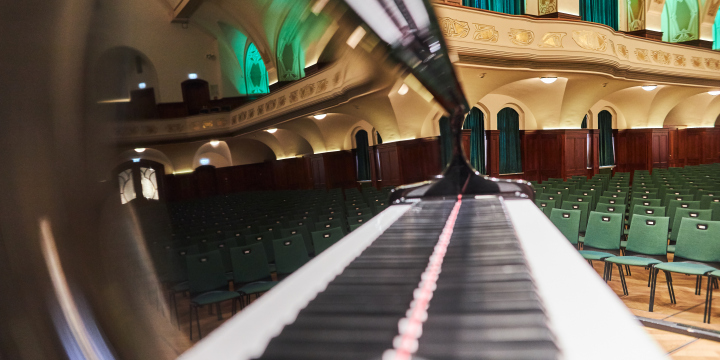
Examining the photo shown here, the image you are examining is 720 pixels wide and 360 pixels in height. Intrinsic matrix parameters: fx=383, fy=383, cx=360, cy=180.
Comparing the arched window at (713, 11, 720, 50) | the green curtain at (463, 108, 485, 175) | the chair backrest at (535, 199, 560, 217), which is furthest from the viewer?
the arched window at (713, 11, 720, 50)

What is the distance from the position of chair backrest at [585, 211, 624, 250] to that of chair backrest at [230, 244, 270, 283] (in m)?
3.59

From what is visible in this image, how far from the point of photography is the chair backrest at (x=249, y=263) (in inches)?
56.2

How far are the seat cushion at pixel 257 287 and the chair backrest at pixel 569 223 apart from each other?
11.3ft

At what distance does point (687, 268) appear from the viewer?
3057 millimetres

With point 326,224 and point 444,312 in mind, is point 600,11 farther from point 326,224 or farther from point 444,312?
point 444,312

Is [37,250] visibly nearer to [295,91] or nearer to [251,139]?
[251,139]

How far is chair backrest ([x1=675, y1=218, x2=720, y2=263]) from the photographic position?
319cm

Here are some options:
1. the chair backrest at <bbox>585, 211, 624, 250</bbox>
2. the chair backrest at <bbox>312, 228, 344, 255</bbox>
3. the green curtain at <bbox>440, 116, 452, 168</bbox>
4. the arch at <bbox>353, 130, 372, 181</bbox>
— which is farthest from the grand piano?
the chair backrest at <bbox>585, 211, 624, 250</bbox>

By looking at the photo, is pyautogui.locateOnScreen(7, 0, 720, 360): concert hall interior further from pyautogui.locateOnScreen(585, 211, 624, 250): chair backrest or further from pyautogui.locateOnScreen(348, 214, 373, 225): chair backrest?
pyautogui.locateOnScreen(585, 211, 624, 250): chair backrest

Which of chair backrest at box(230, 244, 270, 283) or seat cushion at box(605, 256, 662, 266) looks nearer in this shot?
chair backrest at box(230, 244, 270, 283)

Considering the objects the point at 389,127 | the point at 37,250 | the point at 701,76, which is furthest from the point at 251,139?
the point at 701,76

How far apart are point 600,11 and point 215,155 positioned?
15.0 metres

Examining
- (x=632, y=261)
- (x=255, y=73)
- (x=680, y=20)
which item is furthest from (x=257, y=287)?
(x=680, y=20)

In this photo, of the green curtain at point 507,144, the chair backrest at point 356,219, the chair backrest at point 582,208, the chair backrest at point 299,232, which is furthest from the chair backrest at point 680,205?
the green curtain at point 507,144
